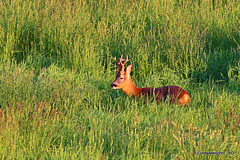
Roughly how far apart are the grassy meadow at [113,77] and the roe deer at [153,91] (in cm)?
15

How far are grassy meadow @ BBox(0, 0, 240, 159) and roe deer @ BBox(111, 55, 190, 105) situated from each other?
15 centimetres

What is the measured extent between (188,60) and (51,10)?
3.10 metres

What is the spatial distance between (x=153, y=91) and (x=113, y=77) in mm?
1270

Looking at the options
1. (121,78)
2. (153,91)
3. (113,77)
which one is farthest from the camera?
(113,77)

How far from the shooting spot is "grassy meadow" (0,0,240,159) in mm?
4531

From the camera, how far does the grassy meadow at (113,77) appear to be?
4.53 meters

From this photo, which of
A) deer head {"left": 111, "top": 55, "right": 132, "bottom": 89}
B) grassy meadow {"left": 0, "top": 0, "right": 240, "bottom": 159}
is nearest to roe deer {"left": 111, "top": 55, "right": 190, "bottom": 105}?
deer head {"left": 111, "top": 55, "right": 132, "bottom": 89}

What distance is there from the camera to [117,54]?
7.81m

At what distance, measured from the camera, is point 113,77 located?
7.25 meters

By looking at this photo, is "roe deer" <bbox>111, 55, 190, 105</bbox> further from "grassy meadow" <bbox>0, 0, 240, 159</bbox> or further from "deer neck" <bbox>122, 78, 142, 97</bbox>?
"grassy meadow" <bbox>0, 0, 240, 159</bbox>

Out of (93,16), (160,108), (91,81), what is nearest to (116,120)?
(160,108)

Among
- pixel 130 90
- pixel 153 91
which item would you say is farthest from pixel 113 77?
pixel 153 91

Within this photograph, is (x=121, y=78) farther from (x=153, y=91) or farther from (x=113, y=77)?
(x=113, y=77)

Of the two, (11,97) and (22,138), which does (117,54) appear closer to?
(11,97)
